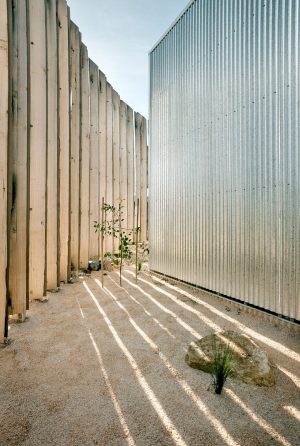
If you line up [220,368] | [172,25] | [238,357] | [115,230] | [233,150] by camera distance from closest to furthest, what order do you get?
[220,368], [238,357], [233,150], [172,25], [115,230]

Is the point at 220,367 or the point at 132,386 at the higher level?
the point at 220,367

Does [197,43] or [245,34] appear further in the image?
[197,43]

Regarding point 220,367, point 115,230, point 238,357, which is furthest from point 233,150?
point 115,230

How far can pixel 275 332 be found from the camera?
9.99ft

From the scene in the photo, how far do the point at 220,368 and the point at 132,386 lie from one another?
686 millimetres

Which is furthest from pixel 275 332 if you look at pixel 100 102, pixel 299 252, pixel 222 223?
pixel 100 102

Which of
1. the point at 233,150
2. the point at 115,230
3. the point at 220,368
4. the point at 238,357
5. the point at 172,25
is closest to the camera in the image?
the point at 220,368

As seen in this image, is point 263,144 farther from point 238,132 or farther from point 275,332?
point 275,332

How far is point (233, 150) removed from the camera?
149 inches

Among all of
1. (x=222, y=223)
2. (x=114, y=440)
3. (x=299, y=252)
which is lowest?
(x=114, y=440)

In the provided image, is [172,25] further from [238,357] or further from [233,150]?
[238,357]

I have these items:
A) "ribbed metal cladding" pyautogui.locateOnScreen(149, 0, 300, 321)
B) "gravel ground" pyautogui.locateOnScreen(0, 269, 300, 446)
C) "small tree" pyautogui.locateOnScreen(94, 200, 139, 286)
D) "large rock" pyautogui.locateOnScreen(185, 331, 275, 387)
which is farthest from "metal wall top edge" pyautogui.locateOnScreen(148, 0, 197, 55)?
"large rock" pyautogui.locateOnScreen(185, 331, 275, 387)

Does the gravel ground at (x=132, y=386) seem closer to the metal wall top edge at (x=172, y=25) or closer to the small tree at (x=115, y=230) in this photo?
the small tree at (x=115, y=230)

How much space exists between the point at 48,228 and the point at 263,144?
321 cm
